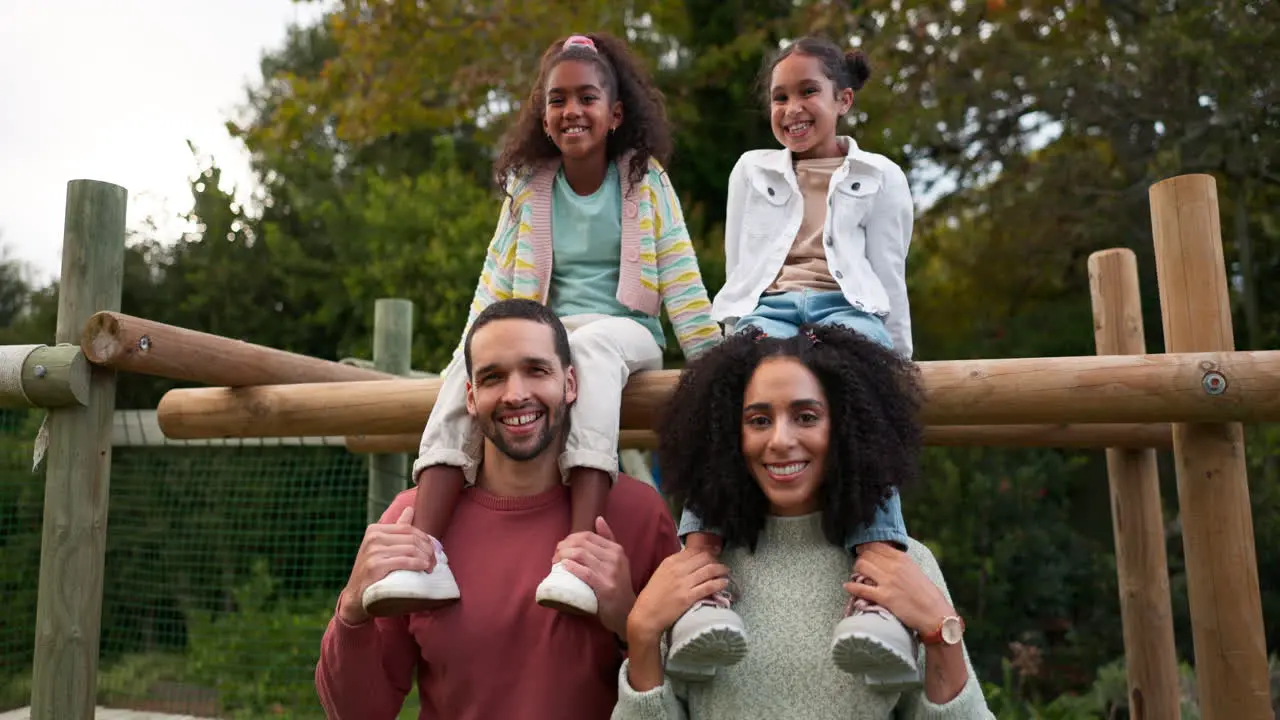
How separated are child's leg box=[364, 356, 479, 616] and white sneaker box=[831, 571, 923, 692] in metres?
0.80

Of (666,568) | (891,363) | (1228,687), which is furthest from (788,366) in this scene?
(1228,687)

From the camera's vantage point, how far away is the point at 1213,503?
115 inches

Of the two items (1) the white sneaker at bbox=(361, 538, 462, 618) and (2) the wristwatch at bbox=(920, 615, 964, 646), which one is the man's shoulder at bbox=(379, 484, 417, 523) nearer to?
(1) the white sneaker at bbox=(361, 538, 462, 618)

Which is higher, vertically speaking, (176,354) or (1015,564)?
(176,354)

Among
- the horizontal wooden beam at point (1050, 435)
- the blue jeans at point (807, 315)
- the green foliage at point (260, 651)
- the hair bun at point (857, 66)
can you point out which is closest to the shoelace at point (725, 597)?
the blue jeans at point (807, 315)

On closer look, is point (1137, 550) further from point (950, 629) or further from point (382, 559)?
point (382, 559)

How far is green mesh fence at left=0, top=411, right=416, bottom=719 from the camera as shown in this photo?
640 cm

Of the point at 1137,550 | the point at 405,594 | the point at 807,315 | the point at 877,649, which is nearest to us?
the point at 877,649

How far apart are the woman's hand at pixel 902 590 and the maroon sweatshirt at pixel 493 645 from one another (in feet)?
1.97

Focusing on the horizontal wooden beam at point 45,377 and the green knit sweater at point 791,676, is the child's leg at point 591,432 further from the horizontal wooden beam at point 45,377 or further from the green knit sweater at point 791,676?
the horizontal wooden beam at point 45,377

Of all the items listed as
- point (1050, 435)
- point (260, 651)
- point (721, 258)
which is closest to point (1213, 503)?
point (1050, 435)

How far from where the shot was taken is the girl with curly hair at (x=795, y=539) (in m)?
1.95

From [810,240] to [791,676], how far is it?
136 centimetres

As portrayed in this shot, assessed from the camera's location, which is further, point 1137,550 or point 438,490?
point 1137,550
